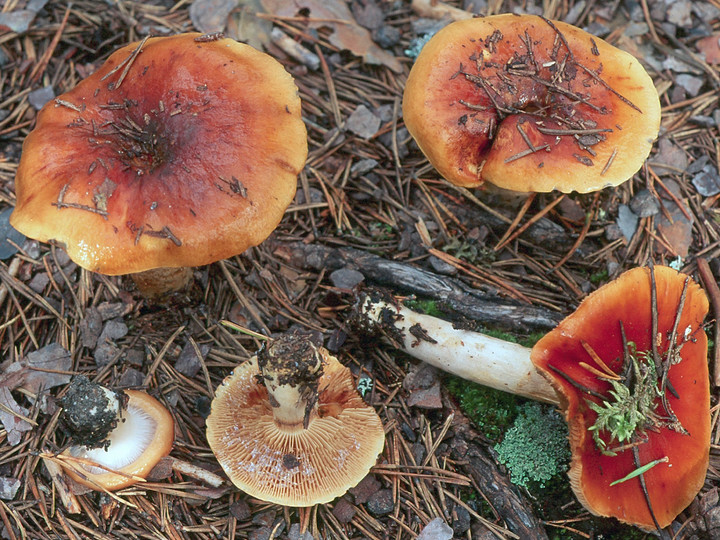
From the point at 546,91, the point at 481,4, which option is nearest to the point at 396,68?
the point at 481,4

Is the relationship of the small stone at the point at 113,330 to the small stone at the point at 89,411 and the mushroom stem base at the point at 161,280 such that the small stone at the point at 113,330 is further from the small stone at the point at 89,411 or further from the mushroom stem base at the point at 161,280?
the small stone at the point at 89,411

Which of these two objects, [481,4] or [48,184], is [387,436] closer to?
[48,184]

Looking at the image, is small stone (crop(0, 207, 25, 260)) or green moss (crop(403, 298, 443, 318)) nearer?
green moss (crop(403, 298, 443, 318))

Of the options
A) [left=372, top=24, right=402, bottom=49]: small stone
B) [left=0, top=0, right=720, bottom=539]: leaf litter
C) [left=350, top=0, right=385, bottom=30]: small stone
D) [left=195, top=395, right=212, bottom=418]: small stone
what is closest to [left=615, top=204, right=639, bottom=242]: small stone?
[left=0, top=0, right=720, bottom=539]: leaf litter

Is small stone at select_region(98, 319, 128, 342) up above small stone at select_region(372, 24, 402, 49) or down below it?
below

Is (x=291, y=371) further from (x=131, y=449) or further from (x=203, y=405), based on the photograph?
(x=131, y=449)

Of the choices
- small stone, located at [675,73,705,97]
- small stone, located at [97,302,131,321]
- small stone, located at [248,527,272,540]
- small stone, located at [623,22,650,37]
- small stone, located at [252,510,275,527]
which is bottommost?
small stone, located at [248,527,272,540]

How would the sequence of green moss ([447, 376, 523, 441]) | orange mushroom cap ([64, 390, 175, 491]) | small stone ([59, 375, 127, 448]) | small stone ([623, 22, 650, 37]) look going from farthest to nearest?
1. small stone ([623, 22, 650, 37])
2. green moss ([447, 376, 523, 441])
3. orange mushroom cap ([64, 390, 175, 491])
4. small stone ([59, 375, 127, 448])

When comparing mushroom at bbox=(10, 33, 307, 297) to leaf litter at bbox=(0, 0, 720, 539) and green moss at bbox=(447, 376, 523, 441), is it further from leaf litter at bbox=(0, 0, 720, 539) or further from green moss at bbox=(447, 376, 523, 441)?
green moss at bbox=(447, 376, 523, 441)
